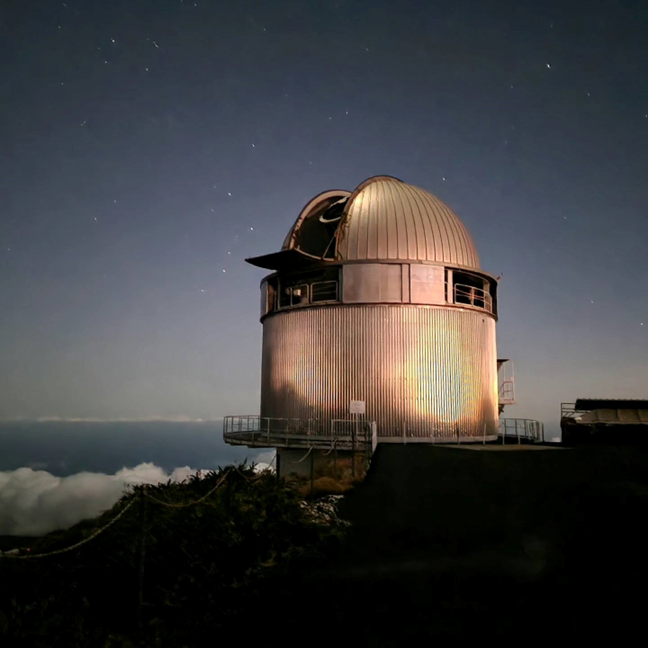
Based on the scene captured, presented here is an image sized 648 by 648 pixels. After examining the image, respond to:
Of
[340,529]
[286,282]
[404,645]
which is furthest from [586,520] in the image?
[286,282]

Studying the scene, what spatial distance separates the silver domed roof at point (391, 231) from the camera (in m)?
24.6

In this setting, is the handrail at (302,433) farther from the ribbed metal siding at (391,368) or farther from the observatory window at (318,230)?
the observatory window at (318,230)

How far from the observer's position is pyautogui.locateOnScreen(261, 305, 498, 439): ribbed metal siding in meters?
23.6

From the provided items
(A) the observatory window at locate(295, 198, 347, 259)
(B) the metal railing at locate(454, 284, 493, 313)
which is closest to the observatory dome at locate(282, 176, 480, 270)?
(A) the observatory window at locate(295, 198, 347, 259)

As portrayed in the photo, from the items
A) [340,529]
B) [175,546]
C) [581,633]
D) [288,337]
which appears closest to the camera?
[581,633]

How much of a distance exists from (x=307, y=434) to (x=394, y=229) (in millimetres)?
8791

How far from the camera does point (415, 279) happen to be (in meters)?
24.3

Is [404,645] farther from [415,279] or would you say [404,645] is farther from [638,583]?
[415,279]

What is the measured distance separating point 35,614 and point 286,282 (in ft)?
64.1

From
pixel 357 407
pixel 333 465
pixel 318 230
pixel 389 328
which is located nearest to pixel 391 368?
pixel 389 328

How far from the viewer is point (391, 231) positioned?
24688 millimetres

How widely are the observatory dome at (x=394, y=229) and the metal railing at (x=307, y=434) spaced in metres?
6.62

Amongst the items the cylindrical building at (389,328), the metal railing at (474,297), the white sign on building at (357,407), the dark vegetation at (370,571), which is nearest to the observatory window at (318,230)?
the cylindrical building at (389,328)

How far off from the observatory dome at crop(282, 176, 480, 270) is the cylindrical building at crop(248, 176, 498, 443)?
0.04 m
